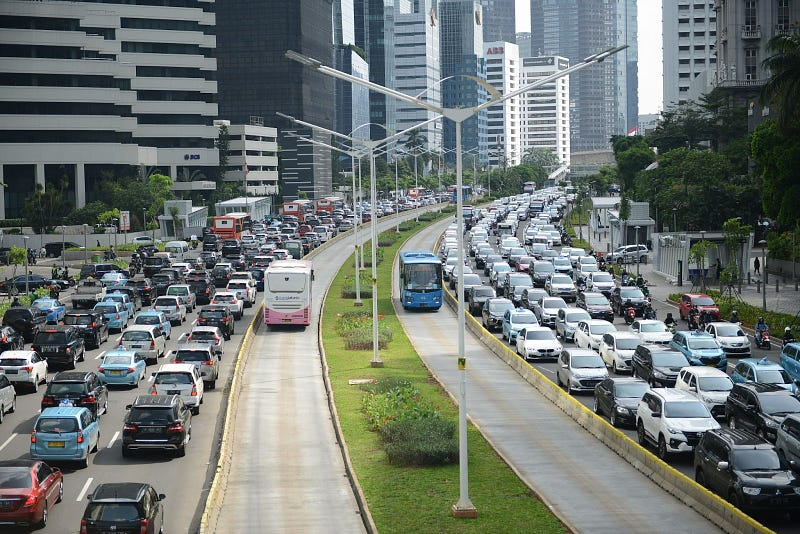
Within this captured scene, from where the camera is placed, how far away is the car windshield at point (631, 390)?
34.8 metres

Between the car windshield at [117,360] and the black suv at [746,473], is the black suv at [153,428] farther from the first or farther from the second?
the black suv at [746,473]

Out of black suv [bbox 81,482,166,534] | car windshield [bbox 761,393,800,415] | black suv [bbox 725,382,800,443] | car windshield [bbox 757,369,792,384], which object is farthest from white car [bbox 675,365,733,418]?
black suv [bbox 81,482,166,534]

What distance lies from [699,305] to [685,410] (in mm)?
28798

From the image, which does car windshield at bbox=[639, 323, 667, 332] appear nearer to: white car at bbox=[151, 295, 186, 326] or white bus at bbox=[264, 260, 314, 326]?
white bus at bbox=[264, 260, 314, 326]

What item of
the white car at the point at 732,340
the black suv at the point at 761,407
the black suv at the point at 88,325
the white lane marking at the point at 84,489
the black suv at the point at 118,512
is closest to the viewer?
the black suv at the point at 118,512

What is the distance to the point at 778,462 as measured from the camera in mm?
25562

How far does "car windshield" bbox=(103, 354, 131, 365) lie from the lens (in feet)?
141

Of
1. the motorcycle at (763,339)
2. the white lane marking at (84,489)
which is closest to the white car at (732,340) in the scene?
the motorcycle at (763,339)

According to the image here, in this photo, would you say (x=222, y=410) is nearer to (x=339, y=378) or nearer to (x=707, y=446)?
(x=339, y=378)

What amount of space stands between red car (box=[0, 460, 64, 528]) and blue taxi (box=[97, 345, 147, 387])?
55.1 ft

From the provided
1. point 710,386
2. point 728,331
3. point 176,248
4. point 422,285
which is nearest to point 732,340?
point 728,331

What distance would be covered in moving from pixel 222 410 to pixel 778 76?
3595 centimetres

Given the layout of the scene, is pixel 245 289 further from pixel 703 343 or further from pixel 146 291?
pixel 703 343

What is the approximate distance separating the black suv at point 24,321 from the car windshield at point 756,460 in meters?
36.9
